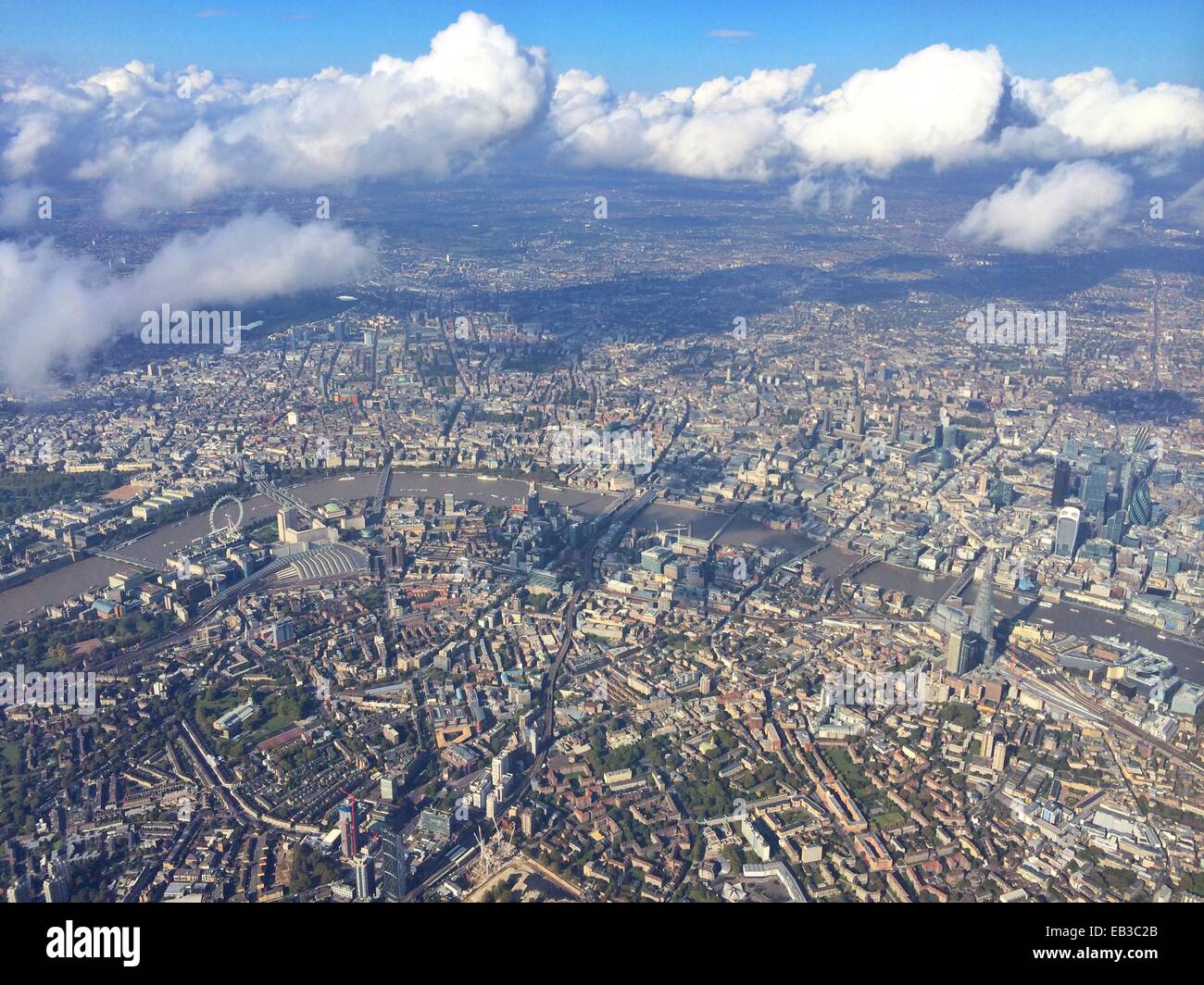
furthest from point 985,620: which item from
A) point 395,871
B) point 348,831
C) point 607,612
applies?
point 348,831

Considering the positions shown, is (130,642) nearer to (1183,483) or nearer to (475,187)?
(1183,483)

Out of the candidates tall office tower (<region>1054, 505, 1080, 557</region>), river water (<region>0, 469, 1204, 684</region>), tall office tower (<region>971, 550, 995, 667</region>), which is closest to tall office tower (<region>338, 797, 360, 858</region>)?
river water (<region>0, 469, 1204, 684</region>)

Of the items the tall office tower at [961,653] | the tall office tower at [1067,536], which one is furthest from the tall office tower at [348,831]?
the tall office tower at [1067,536]

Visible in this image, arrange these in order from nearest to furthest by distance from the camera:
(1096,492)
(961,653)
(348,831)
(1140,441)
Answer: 1. (348,831)
2. (961,653)
3. (1096,492)
4. (1140,441)

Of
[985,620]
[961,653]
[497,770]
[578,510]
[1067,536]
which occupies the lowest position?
[497,770]

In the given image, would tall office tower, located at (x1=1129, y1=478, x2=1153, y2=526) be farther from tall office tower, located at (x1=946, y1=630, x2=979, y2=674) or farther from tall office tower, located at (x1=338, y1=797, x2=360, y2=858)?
tall office tower, located at (x1=338, y1=797, x2=360, y2=858)

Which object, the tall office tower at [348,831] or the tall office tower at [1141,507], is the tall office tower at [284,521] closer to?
the tall office tower at [348,831]

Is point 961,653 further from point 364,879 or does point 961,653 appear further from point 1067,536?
point 364,879

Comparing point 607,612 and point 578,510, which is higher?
point 578,510
